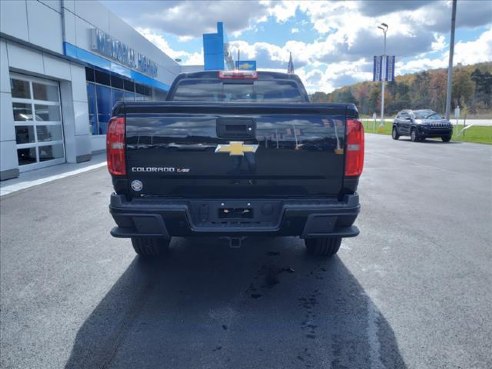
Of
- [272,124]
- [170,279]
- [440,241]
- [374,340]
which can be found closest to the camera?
[374,340]

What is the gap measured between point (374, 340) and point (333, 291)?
2.76 feet

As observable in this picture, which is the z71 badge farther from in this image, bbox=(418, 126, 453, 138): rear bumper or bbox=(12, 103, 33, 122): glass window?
bbox=(418, 126, 453, 138): rear bumper

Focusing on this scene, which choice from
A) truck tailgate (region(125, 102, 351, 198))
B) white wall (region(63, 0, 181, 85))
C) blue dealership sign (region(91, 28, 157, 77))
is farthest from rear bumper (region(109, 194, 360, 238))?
blue dealership sign (region(91, 28, 157, 77))

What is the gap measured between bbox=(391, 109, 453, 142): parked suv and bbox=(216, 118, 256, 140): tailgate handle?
66.4 ft

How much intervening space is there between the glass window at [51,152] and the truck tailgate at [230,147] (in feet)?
37.0

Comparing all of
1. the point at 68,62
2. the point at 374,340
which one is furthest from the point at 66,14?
the point at 374,340

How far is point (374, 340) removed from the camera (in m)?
2.86

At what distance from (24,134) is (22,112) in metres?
0.65

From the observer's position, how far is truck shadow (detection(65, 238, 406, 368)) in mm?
2658

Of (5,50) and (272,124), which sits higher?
(5,50)

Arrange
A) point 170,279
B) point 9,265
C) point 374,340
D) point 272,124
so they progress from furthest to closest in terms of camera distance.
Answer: point 9,265
point 170,279
point 272,124
point 374,340

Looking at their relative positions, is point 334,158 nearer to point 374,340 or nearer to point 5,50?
point 374,340

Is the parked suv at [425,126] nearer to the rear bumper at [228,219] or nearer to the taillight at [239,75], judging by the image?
the taillight at [239,75]

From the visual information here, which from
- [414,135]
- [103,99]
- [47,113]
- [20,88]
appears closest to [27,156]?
[47,113]
